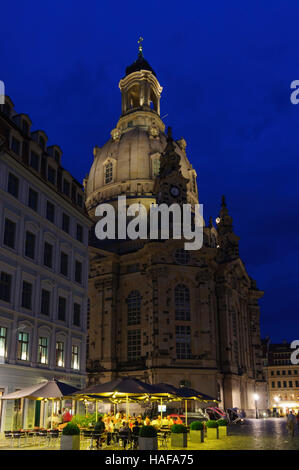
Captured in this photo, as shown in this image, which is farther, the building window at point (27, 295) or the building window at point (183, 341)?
the building window at point (183, 341)

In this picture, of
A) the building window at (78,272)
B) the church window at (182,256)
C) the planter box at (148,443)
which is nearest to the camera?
the planter box at (148,443)

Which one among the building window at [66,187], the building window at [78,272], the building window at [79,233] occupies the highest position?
the building window at [66,187]

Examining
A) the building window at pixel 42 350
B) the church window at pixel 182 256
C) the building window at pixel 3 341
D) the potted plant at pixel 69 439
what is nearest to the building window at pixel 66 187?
the building window at pixel 42 350

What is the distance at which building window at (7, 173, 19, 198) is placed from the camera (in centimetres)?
3726

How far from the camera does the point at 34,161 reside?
133 ft

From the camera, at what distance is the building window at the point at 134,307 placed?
7338 cm

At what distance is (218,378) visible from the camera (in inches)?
2783

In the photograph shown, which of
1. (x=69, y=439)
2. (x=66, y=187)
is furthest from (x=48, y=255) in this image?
(x=69, y=439)

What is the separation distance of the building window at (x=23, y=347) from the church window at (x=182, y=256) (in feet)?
124

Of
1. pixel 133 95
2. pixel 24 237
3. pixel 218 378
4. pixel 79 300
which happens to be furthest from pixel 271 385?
pixel 24 237

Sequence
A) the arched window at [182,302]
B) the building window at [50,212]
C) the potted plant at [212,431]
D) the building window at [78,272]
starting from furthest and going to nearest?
the arched window at [182,302] < the building window at [78,272] < the building window at [50,212] < the potted plant at [212,431]

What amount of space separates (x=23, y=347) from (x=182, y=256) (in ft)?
128

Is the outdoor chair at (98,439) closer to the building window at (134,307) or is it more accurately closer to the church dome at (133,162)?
the building window at (134,307)

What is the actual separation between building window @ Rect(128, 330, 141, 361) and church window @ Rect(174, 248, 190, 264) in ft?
39.2
